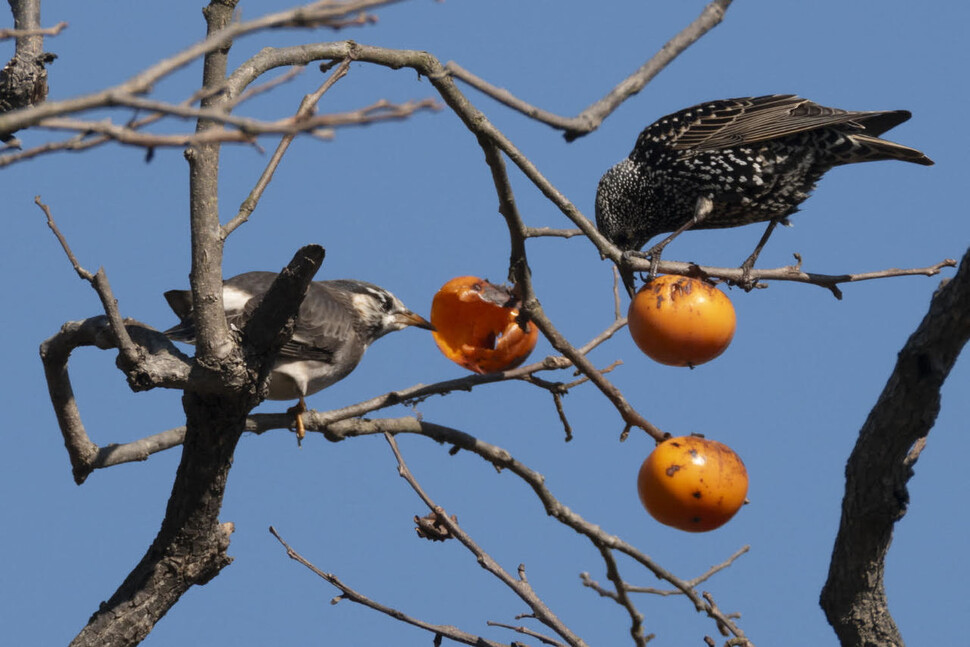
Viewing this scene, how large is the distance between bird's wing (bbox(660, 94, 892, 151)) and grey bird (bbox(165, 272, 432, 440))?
84.4 inches

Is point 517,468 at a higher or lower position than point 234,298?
lower

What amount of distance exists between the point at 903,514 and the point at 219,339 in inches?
96.8

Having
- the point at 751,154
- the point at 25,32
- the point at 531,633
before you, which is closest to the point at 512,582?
the point at 531,633

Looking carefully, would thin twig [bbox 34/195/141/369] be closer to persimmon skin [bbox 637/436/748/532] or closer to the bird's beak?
persimmon skin [bbox 637/436/748/532]

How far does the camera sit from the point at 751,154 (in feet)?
21.8

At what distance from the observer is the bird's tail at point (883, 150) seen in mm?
6523

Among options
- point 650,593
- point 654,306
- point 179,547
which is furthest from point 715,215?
point 179,547

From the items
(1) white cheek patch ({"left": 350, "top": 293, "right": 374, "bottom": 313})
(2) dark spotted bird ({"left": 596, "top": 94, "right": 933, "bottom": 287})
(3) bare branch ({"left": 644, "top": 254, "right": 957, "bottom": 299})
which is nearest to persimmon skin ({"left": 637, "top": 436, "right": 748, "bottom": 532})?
(3) bare branch ({"left": 644, "top": 254, "right": 957, "bottom": 299})

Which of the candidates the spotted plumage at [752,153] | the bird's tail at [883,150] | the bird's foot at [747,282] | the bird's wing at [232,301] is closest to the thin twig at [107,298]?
the bird's wing at [232,301]

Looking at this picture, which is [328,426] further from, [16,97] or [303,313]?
[16,97]

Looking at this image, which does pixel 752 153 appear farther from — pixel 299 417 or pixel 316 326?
pixel 299 417

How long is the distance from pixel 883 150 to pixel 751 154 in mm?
751

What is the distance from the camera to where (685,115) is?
707 cm

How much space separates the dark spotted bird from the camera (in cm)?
658
